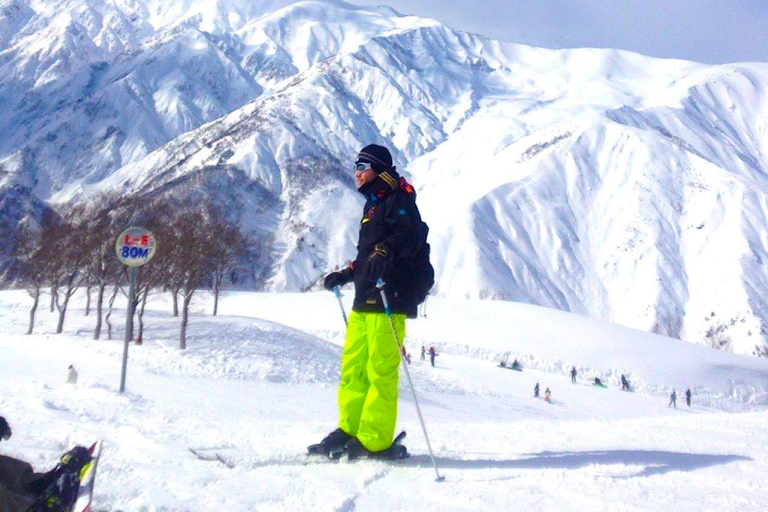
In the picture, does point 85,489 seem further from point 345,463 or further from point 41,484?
point 345,463

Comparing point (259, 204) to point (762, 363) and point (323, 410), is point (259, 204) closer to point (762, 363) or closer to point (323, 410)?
point (762, 363)

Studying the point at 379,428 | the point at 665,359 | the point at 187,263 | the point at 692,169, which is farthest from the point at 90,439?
the point at 692,169

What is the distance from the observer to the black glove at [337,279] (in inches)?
231

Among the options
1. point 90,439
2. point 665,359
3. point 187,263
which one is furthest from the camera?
point 665,359

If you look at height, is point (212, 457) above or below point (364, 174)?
below

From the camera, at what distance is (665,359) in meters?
55.1

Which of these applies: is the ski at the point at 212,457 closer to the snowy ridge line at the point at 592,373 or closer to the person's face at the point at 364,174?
the person's face at the point at 364,174

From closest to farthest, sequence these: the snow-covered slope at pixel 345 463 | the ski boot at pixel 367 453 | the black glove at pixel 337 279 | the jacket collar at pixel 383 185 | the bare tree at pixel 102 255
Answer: the snow-covered slope at pixel 345 463 → the ski boot at pixel 367 453 → the jacket collar at pixel 383 185 → the black glove at pixel 337 279 → the bare tree at pixel 102 255

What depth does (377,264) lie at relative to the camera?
5109mm

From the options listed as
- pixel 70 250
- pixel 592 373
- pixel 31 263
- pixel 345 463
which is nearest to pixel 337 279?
pixel 345 463

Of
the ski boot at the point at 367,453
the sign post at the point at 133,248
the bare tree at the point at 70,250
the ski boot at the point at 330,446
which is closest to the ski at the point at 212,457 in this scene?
the ski boot at the point at 330,446

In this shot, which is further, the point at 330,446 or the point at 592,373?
→ the point at 592,373

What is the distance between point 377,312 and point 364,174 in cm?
115

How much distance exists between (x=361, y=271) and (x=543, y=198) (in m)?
→ 182
